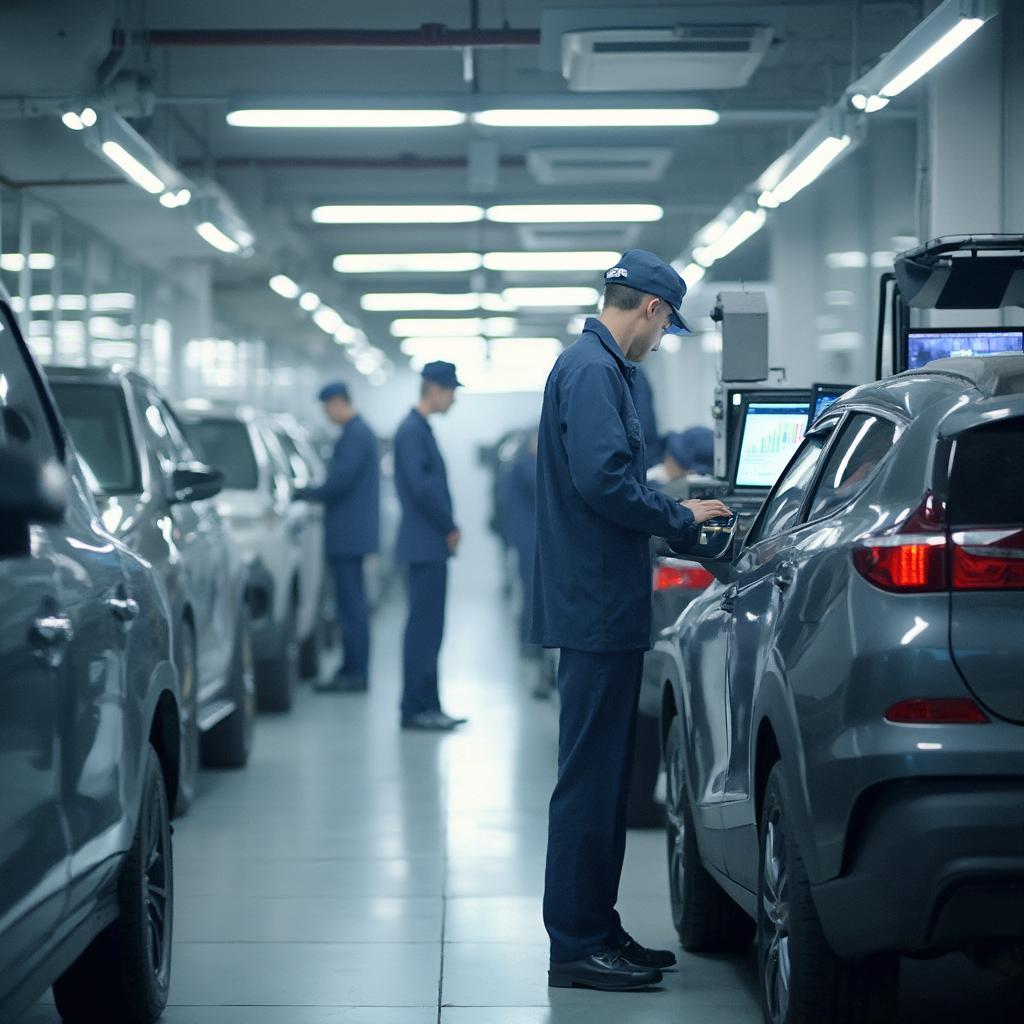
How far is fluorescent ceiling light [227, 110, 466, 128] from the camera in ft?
34.2

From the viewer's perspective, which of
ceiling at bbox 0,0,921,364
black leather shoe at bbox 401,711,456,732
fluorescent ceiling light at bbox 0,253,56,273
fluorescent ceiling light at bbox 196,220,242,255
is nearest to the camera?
ceiling at bbox 0,0,921,364

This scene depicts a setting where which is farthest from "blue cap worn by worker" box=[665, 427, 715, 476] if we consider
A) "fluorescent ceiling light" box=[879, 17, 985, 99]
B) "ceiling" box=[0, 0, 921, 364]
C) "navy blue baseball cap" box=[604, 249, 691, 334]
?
"navy blue baseball cap" box=[604, 249, 691, 334]

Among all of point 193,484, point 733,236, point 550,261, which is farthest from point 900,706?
point 550,261

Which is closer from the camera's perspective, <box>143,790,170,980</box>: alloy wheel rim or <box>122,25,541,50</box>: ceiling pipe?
<box>143,790,170,980</box>: alloy wheel rim

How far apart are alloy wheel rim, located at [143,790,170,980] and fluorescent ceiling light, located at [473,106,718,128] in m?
6.69

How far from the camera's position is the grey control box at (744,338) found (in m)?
7.43

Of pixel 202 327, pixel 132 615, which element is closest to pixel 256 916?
pixel 132 615

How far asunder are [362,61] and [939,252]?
8.25 m

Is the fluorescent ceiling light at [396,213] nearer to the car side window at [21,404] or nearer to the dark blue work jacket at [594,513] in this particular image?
the dark blue work jacket at [594,513]

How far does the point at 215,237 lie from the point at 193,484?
7.00 meters

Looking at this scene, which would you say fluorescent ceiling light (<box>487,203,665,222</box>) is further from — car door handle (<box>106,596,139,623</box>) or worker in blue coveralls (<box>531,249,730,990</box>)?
car door handle (<box>106,596,139,623</box>)

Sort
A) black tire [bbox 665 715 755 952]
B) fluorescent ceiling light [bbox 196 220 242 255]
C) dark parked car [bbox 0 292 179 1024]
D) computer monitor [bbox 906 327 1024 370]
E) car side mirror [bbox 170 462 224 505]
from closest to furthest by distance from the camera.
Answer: dark parked car [bbox 0 292 179 1024] < black tire [bbox 665 715 755 952] < computer monitor [bbox 906 327 1024 370] < car side mirror [bbox 170 462 224 505] < fluorescent ceiling light [bbox 196 220 242 255]

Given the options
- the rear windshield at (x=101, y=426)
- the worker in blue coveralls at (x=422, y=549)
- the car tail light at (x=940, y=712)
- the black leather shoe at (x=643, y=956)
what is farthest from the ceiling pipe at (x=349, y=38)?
the car tail light at (x=940, y=712)

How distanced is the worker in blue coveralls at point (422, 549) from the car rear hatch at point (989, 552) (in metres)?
7.45
